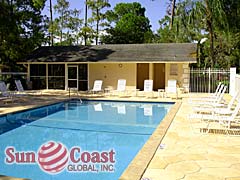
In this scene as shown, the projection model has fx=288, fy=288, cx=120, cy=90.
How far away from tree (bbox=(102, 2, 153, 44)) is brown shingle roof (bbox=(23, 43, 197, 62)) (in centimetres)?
968

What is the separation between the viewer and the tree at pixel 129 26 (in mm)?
38562

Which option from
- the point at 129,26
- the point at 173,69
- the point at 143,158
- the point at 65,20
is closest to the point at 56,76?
the point at 173,69

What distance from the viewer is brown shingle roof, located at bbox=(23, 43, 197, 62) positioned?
70.4ft

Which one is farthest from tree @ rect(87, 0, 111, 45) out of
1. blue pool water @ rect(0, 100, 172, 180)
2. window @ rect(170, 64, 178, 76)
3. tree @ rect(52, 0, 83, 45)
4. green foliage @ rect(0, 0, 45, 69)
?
blue pool water @ rect(0, 100, 172, 180)

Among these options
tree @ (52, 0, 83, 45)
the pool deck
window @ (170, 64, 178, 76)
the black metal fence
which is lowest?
the pool deck

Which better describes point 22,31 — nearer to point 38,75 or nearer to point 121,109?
point 38,75

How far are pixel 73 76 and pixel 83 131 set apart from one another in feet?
42.9

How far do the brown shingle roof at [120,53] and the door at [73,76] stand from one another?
2.78 feet

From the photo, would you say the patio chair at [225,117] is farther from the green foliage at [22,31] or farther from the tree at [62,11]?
the tree at [62,11]

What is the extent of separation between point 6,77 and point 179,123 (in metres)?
19.3

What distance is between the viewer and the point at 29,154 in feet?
27.1

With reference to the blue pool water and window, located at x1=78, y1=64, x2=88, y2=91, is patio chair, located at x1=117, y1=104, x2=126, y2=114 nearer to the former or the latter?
the blue pool water

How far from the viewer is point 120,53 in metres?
23.4

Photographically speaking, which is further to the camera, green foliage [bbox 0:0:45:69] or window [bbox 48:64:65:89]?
window [bbox 48:64:65:89]
